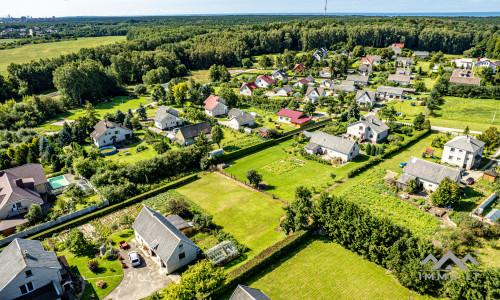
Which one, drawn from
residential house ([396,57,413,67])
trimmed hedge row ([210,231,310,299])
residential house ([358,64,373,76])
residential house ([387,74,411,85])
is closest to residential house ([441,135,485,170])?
trimmed hedge row ([210,231,310,299])


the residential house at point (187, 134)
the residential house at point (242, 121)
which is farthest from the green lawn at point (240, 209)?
the residential house at point (242, 121)

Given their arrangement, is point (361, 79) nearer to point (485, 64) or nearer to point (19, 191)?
point (485, 64)

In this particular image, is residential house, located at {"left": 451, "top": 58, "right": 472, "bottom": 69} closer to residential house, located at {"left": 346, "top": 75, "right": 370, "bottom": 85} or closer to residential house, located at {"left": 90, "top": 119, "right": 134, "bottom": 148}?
residential house, located at {"left": 346, "top": 75, "right": 370, "bottom": 85}

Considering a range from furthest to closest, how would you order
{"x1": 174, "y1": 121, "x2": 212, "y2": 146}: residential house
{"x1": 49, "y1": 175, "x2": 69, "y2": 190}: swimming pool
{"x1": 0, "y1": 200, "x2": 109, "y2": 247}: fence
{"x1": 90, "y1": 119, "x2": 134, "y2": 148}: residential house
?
1. {"x1": 90, "y1": 119, "x2": 134, "y2": 148}: residential house
2. {"x1": 174, "y1": 121, "x2": 212, "y2": 146}: residential house
3. {"x1": 49, "y1": 175, "x2": 69, "y2": 190}: swimming pool
4. {"x1": 0, "y1": 200, "x2": 109, "y2": 247}: fence

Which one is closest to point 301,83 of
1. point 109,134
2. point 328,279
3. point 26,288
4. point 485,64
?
point 109,134

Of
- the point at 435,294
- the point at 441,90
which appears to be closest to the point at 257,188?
the point at 435,294
